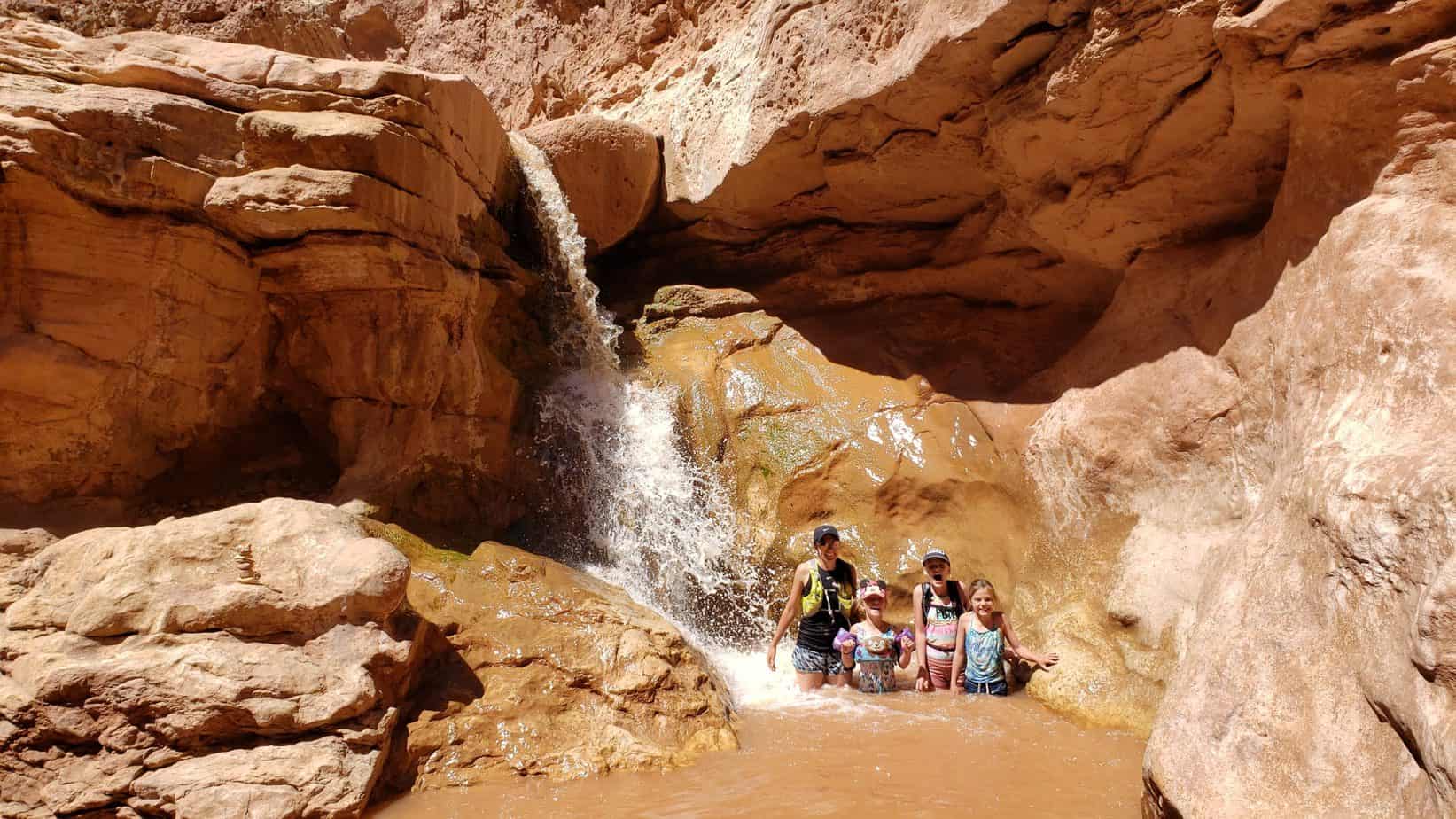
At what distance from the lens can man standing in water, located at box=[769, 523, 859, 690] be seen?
5141 millimetres

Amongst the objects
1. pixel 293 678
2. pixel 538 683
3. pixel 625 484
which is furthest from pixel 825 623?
pixel 293 678

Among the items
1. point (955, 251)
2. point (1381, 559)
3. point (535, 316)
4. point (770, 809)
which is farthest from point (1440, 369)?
point (535, 316)

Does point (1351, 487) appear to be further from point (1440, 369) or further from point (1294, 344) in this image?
point (1294, 344)

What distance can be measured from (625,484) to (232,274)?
300 cm

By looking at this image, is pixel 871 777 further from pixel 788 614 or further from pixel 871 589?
pixel 871 589

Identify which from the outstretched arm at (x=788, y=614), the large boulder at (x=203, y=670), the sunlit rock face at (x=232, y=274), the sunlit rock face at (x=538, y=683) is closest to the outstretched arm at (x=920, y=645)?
the outstretched arm at (x=788, y=614)

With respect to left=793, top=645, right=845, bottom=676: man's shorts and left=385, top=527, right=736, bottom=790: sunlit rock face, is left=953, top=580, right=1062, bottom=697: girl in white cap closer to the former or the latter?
left=793, top=645, right=845, bottom=676: man's shorts

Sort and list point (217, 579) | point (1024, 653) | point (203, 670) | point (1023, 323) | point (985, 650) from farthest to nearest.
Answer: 1. point (1023, 323)
2. point (1024, 653)
3. point (985, 650)
4. point (217, 579)
5. point (203, 670)

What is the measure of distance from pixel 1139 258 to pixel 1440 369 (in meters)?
2.98

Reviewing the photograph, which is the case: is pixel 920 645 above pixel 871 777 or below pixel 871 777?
above

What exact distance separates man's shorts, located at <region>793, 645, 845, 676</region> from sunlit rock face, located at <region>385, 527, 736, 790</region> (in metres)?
0.58

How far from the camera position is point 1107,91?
5.28 metres

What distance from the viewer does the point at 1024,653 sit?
517 centimetres

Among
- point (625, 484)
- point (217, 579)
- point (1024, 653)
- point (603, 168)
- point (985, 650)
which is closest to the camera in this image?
point (217, 579)
